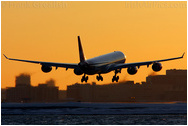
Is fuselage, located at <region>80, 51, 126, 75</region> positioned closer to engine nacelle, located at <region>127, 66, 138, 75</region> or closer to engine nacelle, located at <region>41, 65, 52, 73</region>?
engine nacelle, located at <region>127, 66, 138, 75</region>

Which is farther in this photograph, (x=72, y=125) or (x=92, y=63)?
(x=72, y=125)

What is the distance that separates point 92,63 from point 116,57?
1536 cm

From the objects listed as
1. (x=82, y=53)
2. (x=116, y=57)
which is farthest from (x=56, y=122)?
(x=82, y=53)

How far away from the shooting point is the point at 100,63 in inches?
4395

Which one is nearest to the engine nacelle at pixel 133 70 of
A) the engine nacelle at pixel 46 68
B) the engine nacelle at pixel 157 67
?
the engine nacelle at pixel 157 67

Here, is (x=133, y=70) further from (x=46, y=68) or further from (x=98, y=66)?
(x=46, y=68)

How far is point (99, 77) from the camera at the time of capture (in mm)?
113250

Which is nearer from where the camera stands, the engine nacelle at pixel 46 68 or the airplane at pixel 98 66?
the airplane at pixel 98 66

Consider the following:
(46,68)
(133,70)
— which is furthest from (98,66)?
(46,68)

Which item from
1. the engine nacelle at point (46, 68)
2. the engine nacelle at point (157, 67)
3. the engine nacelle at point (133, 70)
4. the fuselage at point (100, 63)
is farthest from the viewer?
the engine nacelle at point (46, 68)

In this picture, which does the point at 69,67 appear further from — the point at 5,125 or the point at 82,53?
the point at 5,125

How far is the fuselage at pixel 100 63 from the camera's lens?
107 m

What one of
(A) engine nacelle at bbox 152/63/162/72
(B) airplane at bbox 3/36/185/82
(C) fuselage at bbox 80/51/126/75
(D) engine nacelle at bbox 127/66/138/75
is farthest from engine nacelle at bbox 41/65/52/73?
(A) engine nacelle at bbox 152/63/162/72

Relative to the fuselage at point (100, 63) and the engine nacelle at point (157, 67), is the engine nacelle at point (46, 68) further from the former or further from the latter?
the engine nacelle at point (157, 67)
